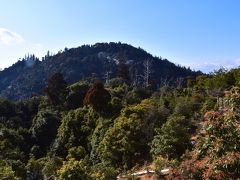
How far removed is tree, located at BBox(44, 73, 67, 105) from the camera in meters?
58.5

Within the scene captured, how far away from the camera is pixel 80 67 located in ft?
490

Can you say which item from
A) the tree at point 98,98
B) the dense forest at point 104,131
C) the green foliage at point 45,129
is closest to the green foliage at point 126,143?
the dense forest at point 104,131

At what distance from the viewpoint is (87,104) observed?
49.6m

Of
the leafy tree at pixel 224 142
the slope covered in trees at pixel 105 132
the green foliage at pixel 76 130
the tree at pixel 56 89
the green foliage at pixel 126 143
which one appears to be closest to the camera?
the leafy tree at pixel 224 142

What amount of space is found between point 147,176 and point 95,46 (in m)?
152

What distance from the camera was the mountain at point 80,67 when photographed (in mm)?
137750

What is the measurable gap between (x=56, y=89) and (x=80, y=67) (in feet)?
300

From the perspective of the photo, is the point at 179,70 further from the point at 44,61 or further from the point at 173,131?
the point at 173,131

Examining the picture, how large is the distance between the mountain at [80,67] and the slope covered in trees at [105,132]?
72.0m

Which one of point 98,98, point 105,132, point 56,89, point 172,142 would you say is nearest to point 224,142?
point 172,142

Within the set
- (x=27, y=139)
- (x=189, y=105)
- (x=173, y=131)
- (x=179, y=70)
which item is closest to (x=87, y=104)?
(x=27, y=139)

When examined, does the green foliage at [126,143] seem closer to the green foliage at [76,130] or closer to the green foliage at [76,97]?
the green foliage at [76,130]

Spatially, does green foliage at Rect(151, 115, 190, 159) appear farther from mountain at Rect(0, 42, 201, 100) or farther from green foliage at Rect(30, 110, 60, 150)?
mountain at Rect(0, 42, 201, 100)

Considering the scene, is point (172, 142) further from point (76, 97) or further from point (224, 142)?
point (76, 97)
